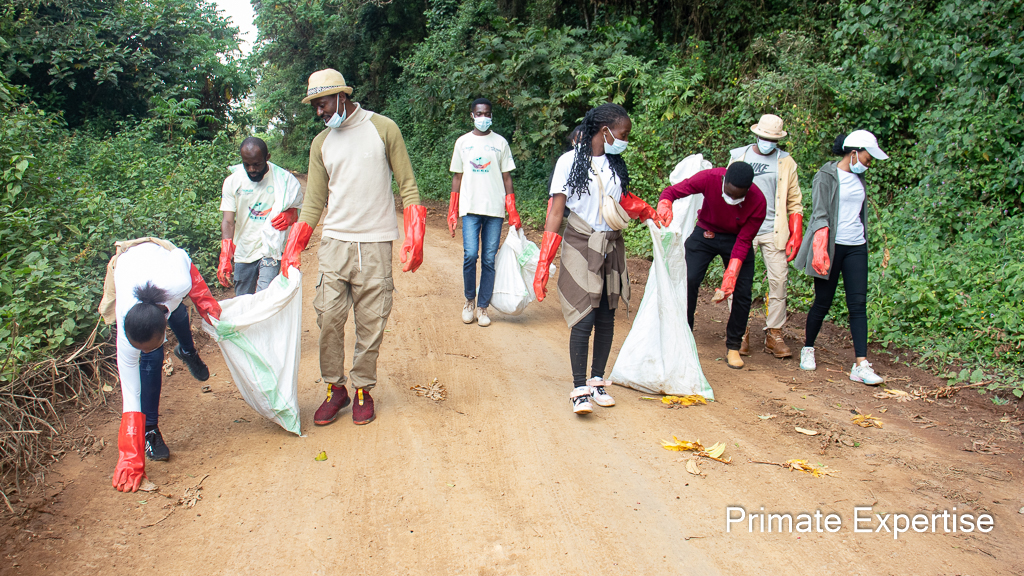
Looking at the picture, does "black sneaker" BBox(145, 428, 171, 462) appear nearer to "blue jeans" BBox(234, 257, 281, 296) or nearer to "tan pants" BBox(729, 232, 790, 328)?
"blue jeans" BBox(234, 257, 281, 296)

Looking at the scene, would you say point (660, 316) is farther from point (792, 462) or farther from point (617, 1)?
point (617, 1)

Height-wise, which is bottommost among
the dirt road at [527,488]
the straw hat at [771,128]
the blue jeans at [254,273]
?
the dirt road at [527,488]

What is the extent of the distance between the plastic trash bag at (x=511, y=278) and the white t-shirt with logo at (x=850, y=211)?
2.68 metres

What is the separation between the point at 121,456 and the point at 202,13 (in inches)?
591

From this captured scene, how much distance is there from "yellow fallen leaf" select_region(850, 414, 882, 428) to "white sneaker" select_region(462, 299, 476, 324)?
349 cm

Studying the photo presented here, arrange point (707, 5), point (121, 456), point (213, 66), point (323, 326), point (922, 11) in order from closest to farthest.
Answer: point (121, 456), point (323, 326), point (922, 11), point (707, 5), point (213, 66)

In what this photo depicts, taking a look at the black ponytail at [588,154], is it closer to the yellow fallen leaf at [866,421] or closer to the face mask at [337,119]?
the face mask at [337,119]

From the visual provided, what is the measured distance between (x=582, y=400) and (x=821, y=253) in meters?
2.34

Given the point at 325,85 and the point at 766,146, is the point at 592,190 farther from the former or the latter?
the point at 766,146

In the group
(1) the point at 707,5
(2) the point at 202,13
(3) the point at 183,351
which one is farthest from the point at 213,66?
(3) the point at 183,351

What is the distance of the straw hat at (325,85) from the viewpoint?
3862mm

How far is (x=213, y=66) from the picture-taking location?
49.7 feet

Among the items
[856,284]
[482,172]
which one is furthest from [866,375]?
[482,172]

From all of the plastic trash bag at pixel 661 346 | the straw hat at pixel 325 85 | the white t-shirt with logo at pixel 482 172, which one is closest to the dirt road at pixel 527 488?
the plastic trash bag at pixel 661 346
